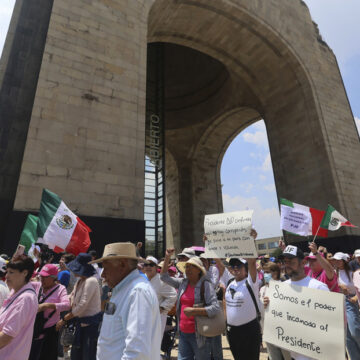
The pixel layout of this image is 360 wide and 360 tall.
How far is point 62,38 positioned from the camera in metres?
8.73

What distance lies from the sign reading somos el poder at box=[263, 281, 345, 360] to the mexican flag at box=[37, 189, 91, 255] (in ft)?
12.4

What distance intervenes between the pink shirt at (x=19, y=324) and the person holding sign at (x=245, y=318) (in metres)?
2.29

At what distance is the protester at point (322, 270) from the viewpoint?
3.76 metres

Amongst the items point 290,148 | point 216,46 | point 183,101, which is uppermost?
point 183,101

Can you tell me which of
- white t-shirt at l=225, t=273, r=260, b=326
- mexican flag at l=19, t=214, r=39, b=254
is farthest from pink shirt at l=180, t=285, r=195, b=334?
mexican flag at l=19, t=214, r=39, b=254

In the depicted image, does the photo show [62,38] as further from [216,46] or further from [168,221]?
[168,221]

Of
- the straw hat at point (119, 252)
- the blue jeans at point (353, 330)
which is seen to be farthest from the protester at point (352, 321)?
the straw hat at point (119, 252)

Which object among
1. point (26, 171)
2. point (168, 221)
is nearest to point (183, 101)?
point (168, 221)

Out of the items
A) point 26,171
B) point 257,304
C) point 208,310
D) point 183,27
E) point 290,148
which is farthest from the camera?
point 290,148

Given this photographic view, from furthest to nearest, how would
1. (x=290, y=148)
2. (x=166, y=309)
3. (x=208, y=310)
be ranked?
1. (x=290, y=148)
2. (x=166, y=309)
3. (x=208, y=310)

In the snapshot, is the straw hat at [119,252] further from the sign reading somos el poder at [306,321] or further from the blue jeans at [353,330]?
the blue jeans at [353,330]

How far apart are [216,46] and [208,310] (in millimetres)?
15340

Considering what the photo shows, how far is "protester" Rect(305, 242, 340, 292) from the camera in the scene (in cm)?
376

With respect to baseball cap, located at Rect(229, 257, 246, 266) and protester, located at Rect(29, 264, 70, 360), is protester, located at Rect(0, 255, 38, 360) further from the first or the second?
baseball cap, located at Rect(229, 257, 246, 266)
